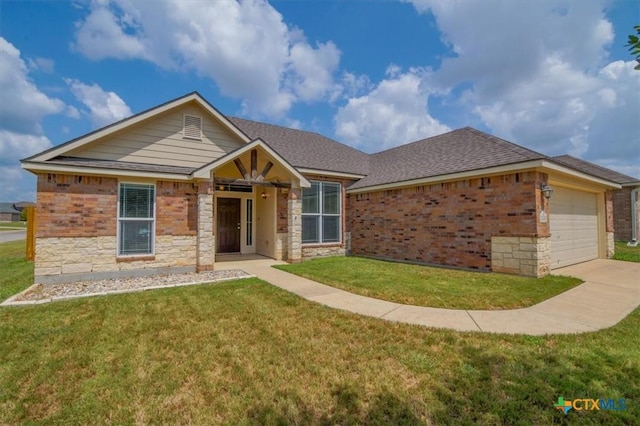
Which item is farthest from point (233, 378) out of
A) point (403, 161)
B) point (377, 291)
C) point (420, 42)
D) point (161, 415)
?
point (420, 42)

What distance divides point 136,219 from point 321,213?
6.58m

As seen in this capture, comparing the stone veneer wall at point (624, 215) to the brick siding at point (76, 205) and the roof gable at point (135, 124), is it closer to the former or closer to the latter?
the roof gable at point (135, 124)

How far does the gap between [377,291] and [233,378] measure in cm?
396

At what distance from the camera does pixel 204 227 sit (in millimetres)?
8758

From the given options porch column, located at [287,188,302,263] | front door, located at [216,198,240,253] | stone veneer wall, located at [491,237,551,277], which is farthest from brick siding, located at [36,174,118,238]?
stone veneer wall, located at [491,237,551,277]

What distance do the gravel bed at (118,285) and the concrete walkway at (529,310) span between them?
64.7 inches

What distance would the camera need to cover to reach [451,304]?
5.50m

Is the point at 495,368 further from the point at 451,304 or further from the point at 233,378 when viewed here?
the point at 233,378

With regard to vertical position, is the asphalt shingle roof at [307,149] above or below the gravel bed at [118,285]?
above

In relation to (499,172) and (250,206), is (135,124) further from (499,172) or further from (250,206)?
(499,172)

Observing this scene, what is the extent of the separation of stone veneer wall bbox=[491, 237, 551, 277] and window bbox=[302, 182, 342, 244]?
239 inches

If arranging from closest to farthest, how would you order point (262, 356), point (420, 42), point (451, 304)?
point (262, 356)
point (451, 304)
point (420, 42)

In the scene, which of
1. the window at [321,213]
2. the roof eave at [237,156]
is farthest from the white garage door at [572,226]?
the roof eave at [237,156]

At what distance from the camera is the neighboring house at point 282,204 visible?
770 cm
